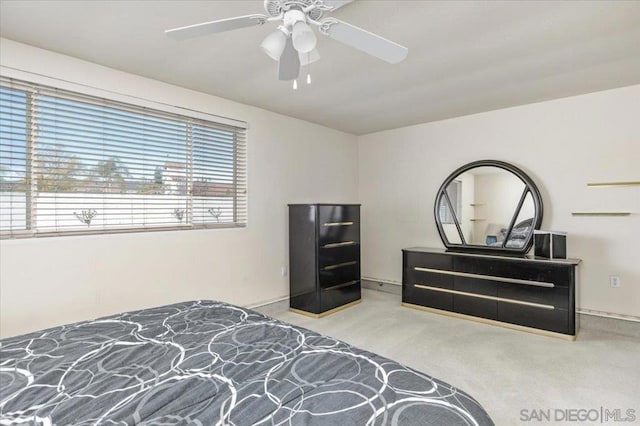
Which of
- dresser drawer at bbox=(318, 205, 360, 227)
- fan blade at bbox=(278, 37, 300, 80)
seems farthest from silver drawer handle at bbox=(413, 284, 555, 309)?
fan blade at bbox=(278, 37, 300, 80)

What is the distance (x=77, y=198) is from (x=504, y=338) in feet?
12.7

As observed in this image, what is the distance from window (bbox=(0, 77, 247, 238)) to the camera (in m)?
2.38

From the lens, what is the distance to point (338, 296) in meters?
4.12

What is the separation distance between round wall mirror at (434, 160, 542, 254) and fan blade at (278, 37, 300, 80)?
9.56 feet

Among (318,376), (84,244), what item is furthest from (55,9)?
(318,376)

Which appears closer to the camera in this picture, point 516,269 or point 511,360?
point 511,360

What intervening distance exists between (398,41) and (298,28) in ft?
3.61

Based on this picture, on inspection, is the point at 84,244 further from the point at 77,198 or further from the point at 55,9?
the point at 55,9

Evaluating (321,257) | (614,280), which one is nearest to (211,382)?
(321,257)

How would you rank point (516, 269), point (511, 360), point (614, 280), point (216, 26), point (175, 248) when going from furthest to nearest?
point (516, 269)
point (614, 280)
point (175, 248)
point (511, 360)
point (216, 26)

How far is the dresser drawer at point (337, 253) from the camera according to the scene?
12.8ft

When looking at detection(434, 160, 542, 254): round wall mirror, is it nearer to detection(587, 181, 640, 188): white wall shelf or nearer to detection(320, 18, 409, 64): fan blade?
detection(587, 181, 640, 188): white wall shelf

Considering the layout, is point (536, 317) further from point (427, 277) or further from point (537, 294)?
point (427, 277)

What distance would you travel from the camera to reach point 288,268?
4199 mm
